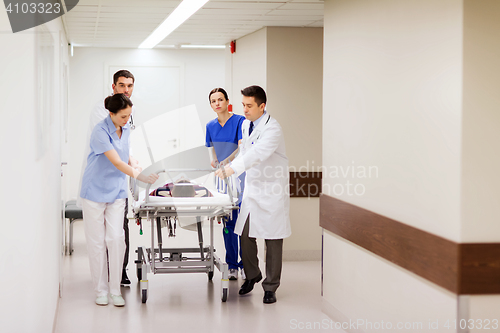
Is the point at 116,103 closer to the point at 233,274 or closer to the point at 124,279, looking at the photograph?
the point at 124,279

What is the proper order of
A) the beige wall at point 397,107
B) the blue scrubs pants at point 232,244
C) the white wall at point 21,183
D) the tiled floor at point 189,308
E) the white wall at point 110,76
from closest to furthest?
the white wall at point 21,183 < the beige wall at point 397,107 < the tiled floor at point 189,308 < the blue scrubs pants at point 232,244 < the white wall at point 110,76

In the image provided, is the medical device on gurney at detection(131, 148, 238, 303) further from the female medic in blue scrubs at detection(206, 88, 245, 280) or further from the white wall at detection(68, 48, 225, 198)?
the white wall at detection(68, 48, 225, 198)

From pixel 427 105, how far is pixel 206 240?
4.47m

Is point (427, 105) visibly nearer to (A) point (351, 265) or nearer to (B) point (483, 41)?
(B) point (483, 41)

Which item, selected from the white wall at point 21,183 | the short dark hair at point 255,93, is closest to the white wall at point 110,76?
the short dark hair at point 255,93

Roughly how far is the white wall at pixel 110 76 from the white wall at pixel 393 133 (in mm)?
4635

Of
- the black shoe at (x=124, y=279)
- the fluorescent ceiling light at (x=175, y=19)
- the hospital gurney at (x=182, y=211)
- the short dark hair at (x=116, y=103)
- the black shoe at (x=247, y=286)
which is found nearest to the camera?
the hospital gurney at (x=182, y=211)

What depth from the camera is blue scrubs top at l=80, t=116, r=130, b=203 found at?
3.82 m

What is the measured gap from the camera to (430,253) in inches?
96.0

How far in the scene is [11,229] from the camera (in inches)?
75.6

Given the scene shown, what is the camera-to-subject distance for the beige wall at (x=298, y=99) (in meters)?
5.37

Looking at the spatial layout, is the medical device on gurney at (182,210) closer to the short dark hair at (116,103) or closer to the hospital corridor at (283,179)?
the hospital corridor at (283,179)

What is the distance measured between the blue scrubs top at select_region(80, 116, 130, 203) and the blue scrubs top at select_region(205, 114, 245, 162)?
3.80 ft

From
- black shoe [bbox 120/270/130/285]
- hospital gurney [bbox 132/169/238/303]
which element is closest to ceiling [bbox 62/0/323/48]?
hospital gurney [bbox 132/169/238/303]
